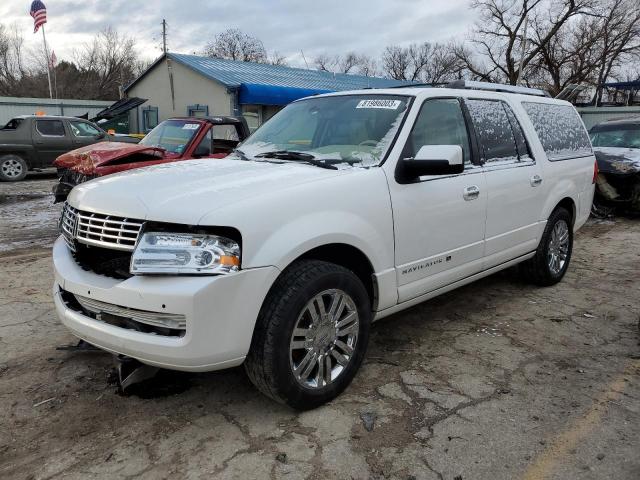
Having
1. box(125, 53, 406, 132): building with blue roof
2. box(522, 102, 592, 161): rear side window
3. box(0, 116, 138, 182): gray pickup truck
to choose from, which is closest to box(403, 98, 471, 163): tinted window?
box(522, 102, 592, 161): rear side window

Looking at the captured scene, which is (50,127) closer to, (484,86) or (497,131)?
(484,86)

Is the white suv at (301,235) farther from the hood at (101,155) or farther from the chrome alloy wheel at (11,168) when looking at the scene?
the chrome alloy wheel at (11,168)

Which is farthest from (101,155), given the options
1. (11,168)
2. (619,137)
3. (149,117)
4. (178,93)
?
(149,117)

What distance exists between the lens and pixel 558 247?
17.3 ft

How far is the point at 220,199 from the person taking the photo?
102 inches

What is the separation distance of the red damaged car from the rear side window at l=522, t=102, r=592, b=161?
11.7 feet

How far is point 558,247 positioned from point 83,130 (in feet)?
43.6

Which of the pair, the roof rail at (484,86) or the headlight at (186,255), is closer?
the headlight at (186,255)

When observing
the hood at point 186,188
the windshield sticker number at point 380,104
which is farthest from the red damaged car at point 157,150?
the hood at point 186,188

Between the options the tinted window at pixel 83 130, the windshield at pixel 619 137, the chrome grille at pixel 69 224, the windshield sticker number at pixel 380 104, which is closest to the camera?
the chrome grille at pixel 69 224

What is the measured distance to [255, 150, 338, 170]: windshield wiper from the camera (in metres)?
3.26

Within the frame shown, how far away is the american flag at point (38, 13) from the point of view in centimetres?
2662

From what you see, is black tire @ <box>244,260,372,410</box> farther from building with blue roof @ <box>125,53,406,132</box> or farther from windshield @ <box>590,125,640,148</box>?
building with blue roof @ <box>125,53,406,132</box>

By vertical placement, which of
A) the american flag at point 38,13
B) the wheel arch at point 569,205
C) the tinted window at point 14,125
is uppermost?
the american flag at point 38,13
